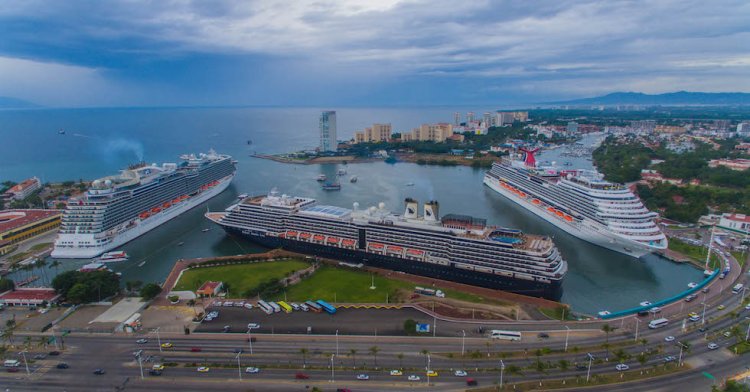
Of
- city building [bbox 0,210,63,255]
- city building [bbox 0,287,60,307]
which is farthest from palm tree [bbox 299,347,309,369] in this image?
city building [bbox 0,210,63,255]

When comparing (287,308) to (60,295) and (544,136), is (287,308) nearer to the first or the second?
(60,295)

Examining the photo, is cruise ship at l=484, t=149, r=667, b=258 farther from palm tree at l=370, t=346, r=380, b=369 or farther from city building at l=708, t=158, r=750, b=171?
city building at l=708, t=158, r=750, b=171

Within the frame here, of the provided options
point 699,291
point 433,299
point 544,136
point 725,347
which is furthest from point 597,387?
point 544,136

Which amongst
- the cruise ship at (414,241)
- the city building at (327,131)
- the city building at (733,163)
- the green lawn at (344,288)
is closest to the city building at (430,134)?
the city building at (327,131)

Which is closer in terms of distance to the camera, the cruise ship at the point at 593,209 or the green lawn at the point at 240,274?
the green lawn at the point at 240,274

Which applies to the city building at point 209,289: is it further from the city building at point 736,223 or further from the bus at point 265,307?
the city building at point 736,223

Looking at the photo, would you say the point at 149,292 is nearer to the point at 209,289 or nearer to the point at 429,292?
the point at 209,289
